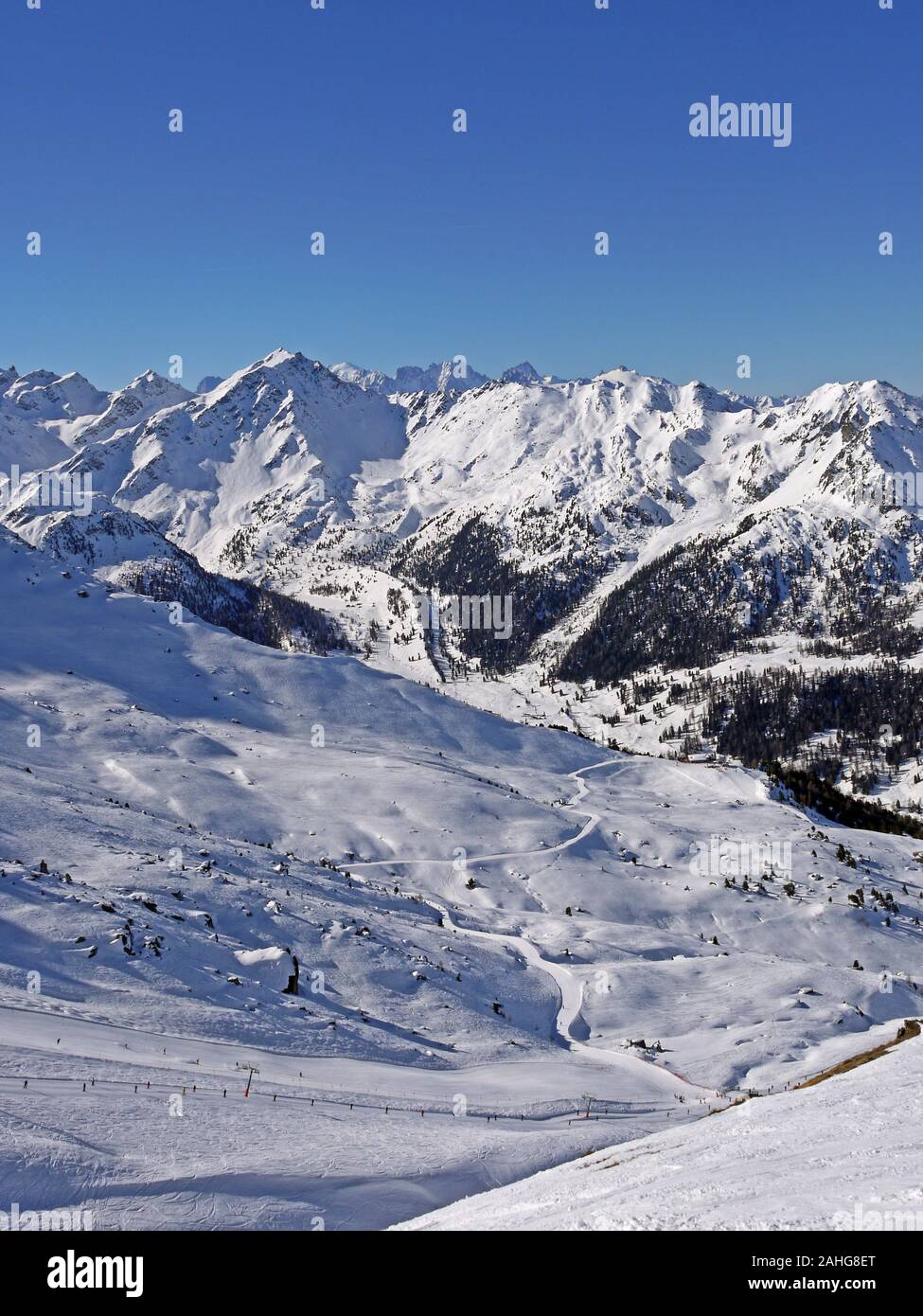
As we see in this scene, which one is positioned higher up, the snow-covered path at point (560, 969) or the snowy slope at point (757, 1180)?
the snowy slope at point (757, 1180)

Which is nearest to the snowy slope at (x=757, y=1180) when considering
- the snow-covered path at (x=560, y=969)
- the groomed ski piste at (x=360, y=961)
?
the groomed ski piste at (x=360, y=961)

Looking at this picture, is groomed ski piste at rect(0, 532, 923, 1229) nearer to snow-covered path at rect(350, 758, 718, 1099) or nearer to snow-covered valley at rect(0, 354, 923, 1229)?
snow-covered valley at rect(0, 354, 923, 1229)

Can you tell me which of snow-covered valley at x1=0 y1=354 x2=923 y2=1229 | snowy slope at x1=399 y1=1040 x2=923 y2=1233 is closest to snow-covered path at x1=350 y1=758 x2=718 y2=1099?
snow-covered valley at x1=0 y1=354 x2=923 y2=1229

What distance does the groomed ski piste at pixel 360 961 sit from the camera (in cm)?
2266

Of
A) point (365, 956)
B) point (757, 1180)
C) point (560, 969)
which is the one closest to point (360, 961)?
point (365, 956)

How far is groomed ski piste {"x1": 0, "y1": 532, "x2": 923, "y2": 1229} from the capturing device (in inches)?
892

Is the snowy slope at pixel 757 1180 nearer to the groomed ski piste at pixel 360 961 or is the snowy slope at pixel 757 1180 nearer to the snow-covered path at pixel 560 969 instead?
the groomed ski piste at pixel 360 961

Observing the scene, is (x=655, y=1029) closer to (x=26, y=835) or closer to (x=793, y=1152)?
(x=793, y=1152)

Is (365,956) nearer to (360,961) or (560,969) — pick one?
(360,961)

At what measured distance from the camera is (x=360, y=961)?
47.4m
